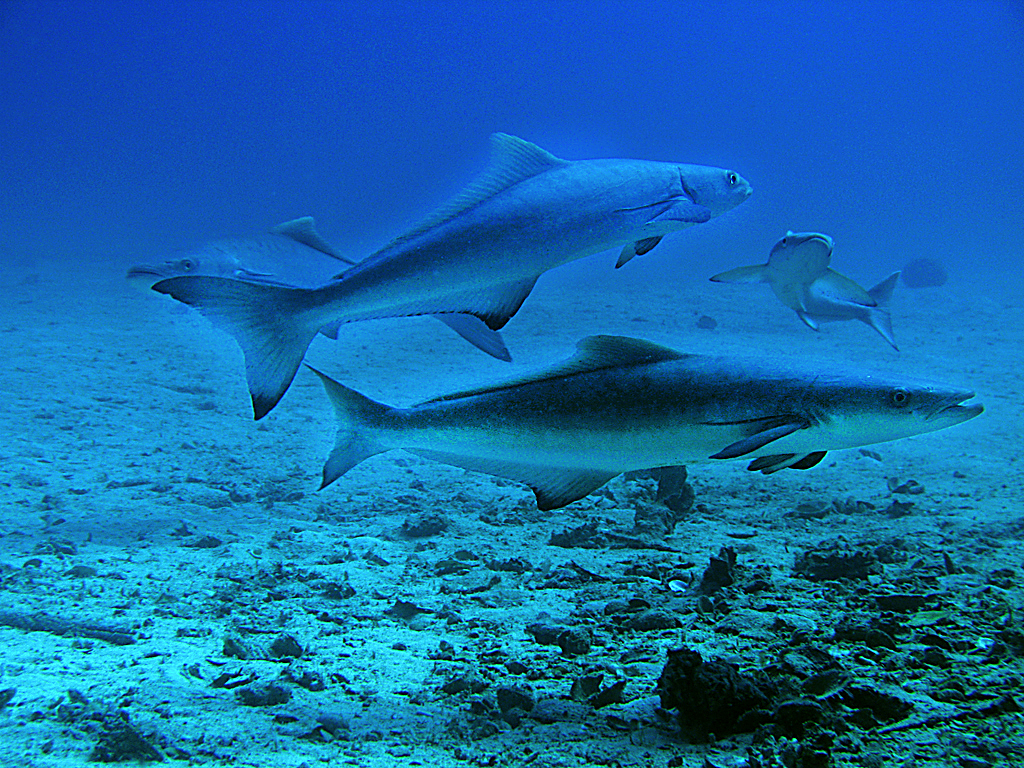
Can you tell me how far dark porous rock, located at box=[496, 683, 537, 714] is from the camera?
211 centimetres

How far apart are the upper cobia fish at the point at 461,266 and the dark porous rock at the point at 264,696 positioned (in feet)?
3.79

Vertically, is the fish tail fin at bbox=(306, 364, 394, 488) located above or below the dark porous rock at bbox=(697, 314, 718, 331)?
below

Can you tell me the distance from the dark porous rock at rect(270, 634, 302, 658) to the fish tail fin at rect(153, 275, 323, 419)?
1276 mm

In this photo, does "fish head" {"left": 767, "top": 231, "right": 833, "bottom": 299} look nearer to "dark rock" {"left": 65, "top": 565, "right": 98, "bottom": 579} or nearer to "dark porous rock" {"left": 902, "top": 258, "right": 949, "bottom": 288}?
"dark rock" {"left": 65, "top": 565, "right": 98, "bottom": 579}

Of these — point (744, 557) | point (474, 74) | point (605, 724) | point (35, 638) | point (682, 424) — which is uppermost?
point (474, 74)

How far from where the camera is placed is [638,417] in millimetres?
2045

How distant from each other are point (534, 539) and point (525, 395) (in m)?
2.27

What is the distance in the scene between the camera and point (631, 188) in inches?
86.0

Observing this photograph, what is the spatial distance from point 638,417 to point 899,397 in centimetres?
87

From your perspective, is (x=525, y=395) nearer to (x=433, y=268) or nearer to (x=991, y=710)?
(x=433, y=268)

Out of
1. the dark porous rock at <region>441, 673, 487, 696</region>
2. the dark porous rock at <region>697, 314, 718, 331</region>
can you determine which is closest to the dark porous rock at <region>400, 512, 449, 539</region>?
the dark porous rock at <region>441, 673, 487, 696</region>

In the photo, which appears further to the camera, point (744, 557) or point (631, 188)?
point (744, 557)

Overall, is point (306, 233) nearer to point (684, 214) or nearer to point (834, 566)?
point (684, 214)

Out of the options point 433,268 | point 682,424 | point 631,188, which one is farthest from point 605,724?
point 631,188
